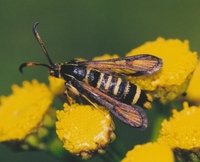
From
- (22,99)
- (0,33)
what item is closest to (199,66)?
(22,99)

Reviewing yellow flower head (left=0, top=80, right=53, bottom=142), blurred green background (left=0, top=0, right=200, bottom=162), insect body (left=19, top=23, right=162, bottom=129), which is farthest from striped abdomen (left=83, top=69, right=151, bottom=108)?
blurred green background (left=0, top=0, right=200, bottom=162)

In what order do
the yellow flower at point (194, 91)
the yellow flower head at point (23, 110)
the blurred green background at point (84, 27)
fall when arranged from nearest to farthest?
1. the yellow flower head at point (23, 110)
2. the yellow flower at point (194, 91)
3. the blurred green background at point (84, 27)

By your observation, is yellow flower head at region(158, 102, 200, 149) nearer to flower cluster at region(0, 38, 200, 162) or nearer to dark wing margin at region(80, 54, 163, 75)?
flower cluster at region(0, 38, 200, 162)

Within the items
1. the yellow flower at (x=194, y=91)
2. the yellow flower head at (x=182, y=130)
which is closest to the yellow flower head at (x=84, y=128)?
the yellow flower head at (x=182, y=130)

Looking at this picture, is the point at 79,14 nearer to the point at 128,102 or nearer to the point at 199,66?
the point at 199,66

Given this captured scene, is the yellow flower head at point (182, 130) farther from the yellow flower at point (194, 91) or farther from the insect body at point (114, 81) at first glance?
the yellow flower at point (194, 91)

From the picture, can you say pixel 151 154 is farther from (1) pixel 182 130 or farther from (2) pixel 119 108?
(2) pixel 119 108
